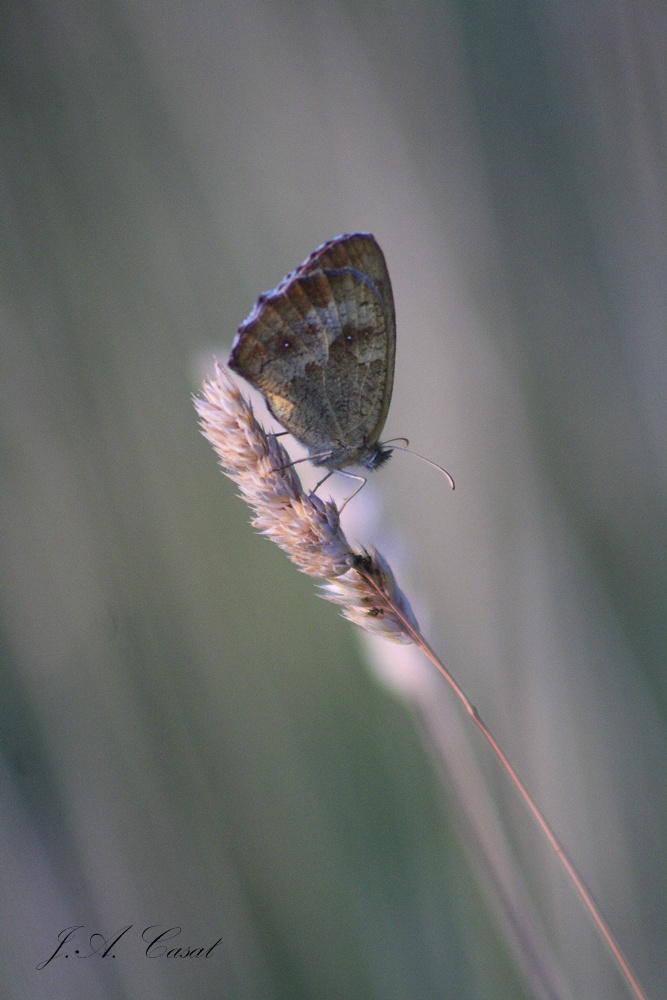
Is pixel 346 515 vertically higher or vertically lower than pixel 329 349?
lower

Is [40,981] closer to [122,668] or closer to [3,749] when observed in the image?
[3,749]

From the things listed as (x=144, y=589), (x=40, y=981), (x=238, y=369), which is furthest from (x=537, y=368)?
(x=40, y=981)

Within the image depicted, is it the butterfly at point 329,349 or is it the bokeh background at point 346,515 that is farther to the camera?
the bokeh background at point 346,515

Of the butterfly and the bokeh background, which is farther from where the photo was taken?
the bokeh background
